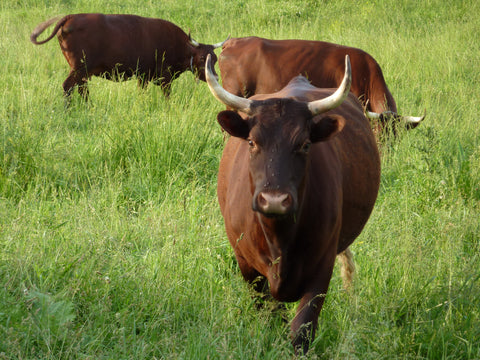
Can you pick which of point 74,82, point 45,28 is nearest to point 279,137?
point 74,82

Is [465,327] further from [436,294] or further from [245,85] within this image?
[245,85]

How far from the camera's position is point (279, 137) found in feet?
9.48

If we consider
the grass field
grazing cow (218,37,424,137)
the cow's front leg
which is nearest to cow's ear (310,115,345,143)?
the cow's front leg

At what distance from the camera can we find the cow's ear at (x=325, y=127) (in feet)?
10.00

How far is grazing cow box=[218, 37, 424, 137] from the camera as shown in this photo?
7.45 m

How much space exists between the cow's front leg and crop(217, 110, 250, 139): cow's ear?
0.77 meters

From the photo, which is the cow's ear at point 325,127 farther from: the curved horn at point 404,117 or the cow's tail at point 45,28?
the cow's tail at point 45,28

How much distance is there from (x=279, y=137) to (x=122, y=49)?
6845mm

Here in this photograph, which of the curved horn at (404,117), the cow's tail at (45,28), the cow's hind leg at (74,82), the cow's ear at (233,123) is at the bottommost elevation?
the cow's hind leg at (74,82)

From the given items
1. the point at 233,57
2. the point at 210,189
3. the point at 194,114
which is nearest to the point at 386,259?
the point at 210,189

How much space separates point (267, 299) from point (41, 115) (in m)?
3.86

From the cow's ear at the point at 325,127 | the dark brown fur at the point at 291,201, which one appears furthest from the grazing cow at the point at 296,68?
the cow's ear at the point at 325,127

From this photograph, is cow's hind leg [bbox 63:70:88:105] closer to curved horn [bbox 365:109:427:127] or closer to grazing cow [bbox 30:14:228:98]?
grazing cow [bbox 30:14:228:98]

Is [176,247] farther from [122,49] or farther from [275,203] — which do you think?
[122,49]
